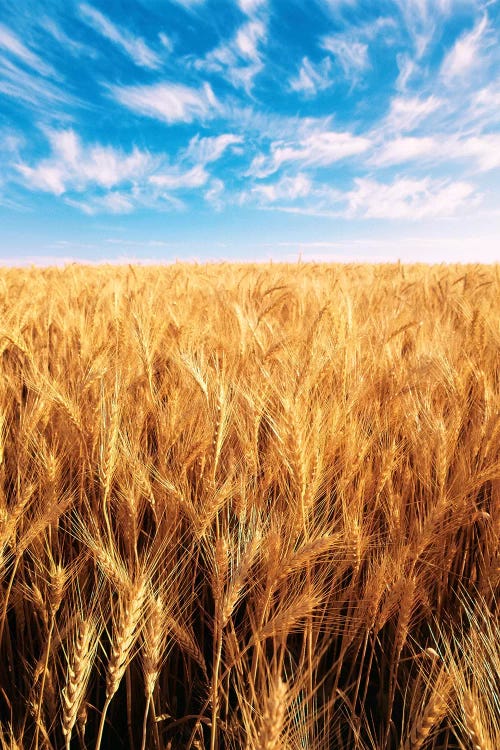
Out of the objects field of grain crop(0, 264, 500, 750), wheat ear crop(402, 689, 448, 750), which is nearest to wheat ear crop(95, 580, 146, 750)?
field of grain crop(0, 264, 500, 750)

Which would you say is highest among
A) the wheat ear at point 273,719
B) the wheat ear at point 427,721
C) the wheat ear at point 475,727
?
the wheat ear at point 273,719

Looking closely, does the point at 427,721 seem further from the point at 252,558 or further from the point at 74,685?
the point at 74,685

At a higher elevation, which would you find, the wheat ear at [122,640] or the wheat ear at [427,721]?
the wheat ear at [122,640]

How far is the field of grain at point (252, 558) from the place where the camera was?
767 mm

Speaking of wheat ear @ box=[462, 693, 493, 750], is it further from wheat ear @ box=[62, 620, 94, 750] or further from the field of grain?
wheat ear @ box=[62, 620, 94, 750]

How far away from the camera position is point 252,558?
730mm

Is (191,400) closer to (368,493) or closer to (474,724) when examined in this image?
(368,493)

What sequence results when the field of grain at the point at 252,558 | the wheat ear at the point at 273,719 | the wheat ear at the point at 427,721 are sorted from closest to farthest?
the wheat ear at the point at 273,719
the wheat ear at the point at 427,721
the field of grain at the point at 252,558

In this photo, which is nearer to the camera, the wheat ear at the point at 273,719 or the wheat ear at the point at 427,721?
the wheat ear at the point at 273,719

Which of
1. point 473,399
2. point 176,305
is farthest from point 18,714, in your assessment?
point 176,305

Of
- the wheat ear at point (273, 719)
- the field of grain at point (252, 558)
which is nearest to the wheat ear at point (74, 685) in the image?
the field of grain at point (252, 558)

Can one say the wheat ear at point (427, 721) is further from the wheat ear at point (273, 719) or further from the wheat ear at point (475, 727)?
the wheat ear at point (273, 719)

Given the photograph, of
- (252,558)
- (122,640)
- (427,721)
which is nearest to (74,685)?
(122,640)

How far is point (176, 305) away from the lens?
2.35 meters
